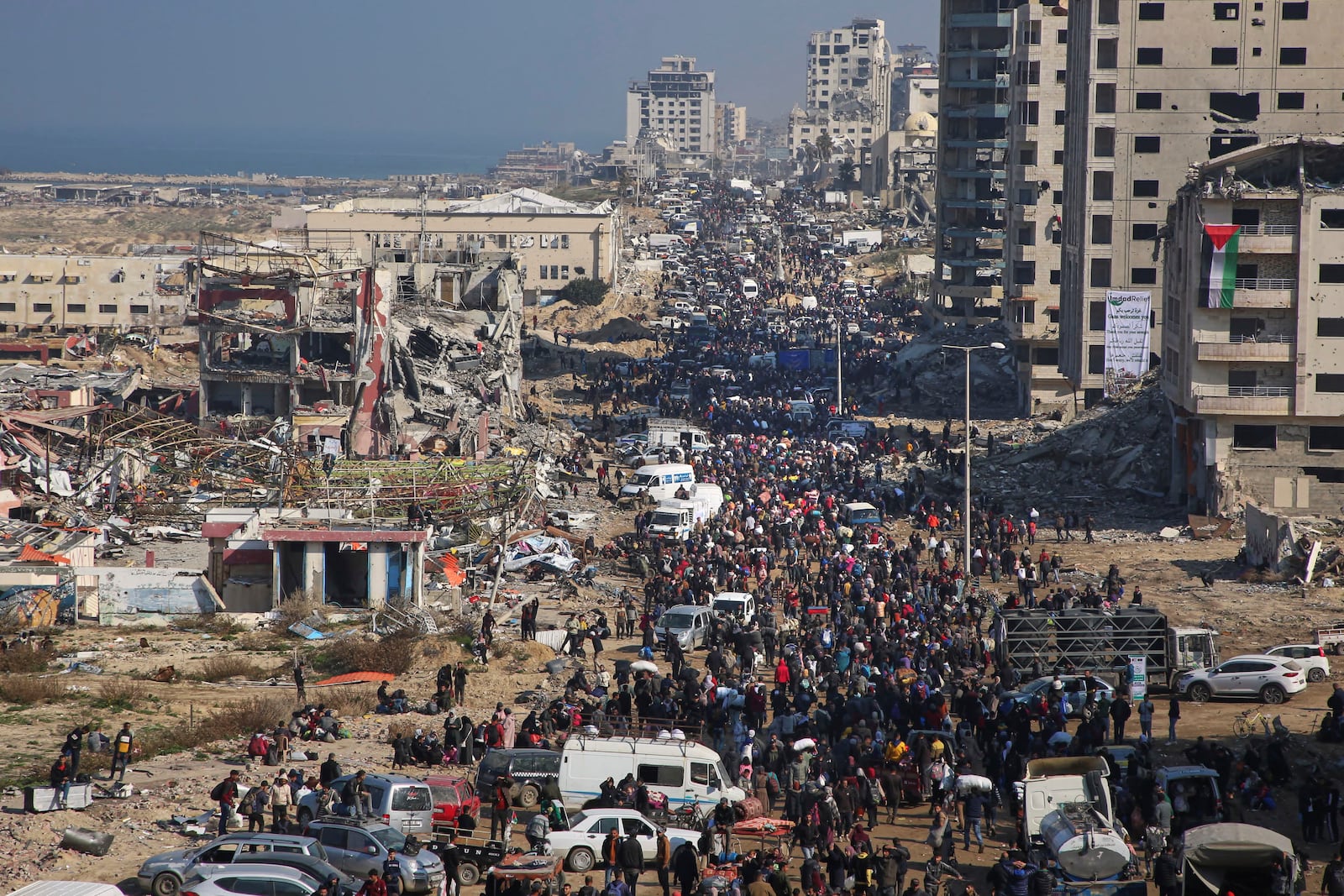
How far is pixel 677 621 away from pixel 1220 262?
2013cm

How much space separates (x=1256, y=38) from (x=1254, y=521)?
2393cm

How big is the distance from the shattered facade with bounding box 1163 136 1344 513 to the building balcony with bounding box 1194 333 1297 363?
0.02m

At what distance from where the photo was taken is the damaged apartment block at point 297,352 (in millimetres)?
51625

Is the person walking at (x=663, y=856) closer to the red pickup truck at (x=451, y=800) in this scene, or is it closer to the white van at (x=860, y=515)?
the red pickup truck at (x=451, y=800)

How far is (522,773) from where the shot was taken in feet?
72.7

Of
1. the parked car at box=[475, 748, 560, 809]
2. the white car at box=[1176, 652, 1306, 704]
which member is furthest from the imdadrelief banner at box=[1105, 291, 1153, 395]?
the parked car at box=[475, 748, 560, 809]

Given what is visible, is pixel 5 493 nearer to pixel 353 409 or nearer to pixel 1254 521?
pixel 353 409

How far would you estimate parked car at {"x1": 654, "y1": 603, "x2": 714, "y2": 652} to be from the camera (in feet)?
105

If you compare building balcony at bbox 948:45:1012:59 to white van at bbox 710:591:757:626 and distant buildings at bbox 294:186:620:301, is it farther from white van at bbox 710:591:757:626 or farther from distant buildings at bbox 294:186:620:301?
white van at bbox 710:591:757:626

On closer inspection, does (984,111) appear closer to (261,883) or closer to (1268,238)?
(1268,238)

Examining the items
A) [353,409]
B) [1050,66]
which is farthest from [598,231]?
[353,409]

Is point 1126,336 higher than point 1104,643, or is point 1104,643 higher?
point 1126,336

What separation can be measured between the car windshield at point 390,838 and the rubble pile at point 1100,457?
32453mm

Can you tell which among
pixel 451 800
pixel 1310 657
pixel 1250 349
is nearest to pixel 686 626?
pixel 1310 657
